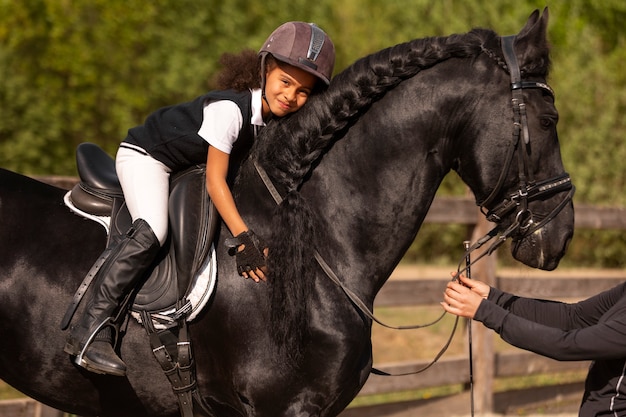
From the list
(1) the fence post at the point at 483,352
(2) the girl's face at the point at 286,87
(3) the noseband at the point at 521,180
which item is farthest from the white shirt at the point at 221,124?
(1) the fence post at the point at 483,352

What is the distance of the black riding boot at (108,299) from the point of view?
312 centimetres

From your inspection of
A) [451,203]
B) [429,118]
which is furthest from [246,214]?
[451,203]

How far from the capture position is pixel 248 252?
3.13 m

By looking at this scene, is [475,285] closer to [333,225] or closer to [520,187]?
[520,187]

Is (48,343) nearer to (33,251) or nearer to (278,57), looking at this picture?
(33,251)

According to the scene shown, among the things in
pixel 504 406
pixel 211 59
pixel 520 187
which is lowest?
pixel 504 406

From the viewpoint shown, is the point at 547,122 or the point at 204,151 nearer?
the point at 547,122

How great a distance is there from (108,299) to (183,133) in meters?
0.79

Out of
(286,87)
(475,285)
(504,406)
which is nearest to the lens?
(286,87)

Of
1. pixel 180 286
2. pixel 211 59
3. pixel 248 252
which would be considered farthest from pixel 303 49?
pixel 211 59

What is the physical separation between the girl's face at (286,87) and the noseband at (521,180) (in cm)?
87

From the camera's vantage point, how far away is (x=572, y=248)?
64.4 ft

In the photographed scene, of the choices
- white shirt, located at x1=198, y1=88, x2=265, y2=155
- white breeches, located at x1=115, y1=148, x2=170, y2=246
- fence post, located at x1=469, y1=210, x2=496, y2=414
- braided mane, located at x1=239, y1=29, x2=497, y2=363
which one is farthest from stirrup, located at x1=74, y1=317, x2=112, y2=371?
fence post, located at x1=469, y1=210, x2=496, y2=414

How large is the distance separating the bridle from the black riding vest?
1.13 m
